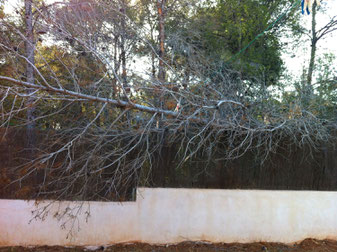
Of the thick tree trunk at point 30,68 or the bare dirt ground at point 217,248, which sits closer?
the thick tree trunk at point 30,68

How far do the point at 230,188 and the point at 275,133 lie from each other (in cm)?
124

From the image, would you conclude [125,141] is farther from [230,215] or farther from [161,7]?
[161,7]

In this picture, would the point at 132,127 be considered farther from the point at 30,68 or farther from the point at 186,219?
the point at 30,68

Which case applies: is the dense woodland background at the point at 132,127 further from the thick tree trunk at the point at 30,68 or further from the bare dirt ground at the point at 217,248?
the bare dirt ground at the point at 217,248

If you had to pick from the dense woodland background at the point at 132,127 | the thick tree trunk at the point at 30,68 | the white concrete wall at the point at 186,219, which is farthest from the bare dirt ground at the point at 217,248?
the thick tree trunk at the point at 30,68

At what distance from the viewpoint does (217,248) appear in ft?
16.0

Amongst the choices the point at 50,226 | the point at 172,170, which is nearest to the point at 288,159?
the point at 172,170

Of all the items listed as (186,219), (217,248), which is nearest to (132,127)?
(186,219)

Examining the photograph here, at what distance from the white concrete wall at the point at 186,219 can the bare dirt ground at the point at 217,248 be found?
0.09 meters

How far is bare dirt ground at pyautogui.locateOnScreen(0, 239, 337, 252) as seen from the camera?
4613 millimetres

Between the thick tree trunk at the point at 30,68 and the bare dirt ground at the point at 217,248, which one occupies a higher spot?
the thick tree trunk at the point at 30,68

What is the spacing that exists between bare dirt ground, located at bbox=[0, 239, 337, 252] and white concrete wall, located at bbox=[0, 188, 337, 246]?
9 cm

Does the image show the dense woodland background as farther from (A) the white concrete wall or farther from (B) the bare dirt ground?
(B) the bare dirt ground

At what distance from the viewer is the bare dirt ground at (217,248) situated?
15.1ft
